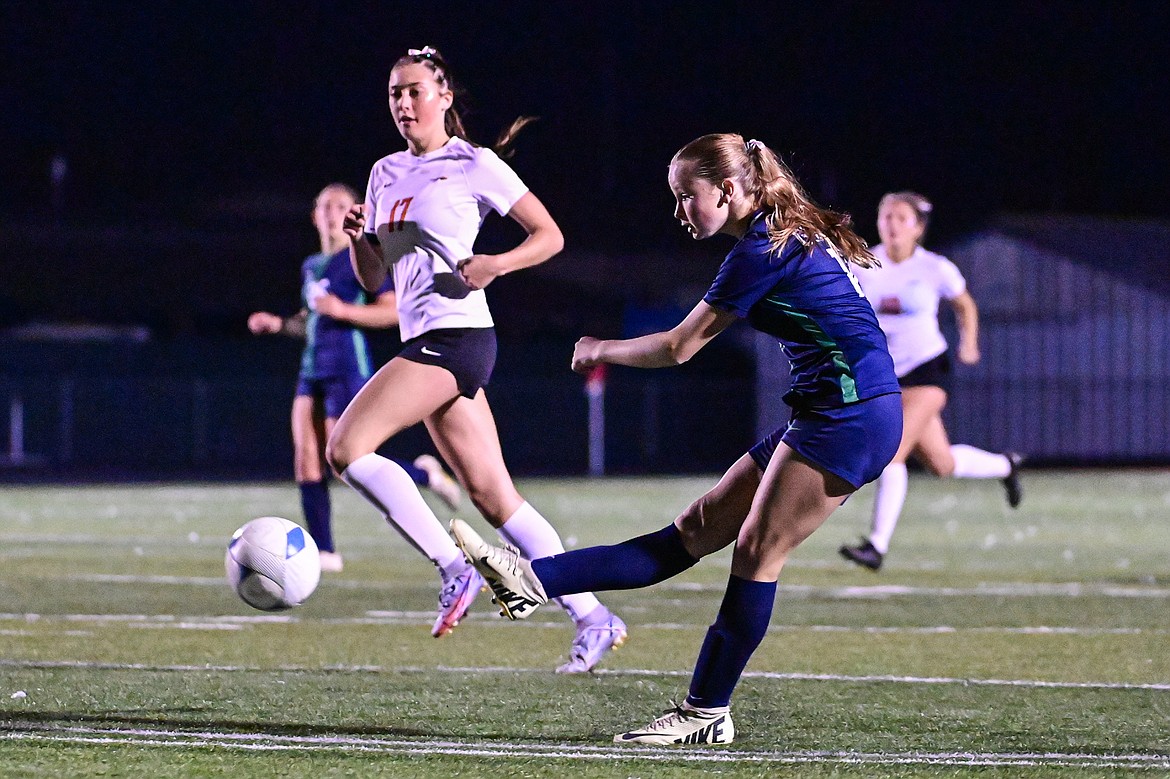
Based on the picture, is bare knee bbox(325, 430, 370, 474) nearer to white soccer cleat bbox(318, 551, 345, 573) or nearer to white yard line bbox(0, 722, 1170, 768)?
white yard line bbox(0, 722, 1170, 768)

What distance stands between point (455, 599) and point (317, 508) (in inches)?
205

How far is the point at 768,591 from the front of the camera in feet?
18.4

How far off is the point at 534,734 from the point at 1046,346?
1559 inches

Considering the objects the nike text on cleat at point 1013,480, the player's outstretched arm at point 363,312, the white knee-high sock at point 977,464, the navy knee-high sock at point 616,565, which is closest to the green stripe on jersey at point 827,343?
the navy knee-high sock at point 616,565

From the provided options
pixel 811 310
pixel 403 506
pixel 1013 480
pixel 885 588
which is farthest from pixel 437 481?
pixel 811 310

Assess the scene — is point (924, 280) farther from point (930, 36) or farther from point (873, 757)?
point (930, 36)

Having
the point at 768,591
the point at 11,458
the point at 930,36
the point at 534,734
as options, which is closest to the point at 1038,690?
the point at 768,591

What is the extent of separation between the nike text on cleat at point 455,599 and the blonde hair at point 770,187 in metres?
1.97

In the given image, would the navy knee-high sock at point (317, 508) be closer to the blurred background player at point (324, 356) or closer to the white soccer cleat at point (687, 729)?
the blurred background player at point (324, 356)

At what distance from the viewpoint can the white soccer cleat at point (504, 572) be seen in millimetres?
5598

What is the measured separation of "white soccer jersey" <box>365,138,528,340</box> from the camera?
7094 millimetres

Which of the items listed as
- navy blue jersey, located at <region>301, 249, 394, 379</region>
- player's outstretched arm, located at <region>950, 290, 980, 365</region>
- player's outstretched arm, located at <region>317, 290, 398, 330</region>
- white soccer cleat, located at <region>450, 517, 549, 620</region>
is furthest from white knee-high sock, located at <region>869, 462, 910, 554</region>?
white soccer cleat, located at <region>450, 517, 549, 620</region>

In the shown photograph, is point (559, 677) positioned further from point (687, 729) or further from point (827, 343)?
point (827, 343)

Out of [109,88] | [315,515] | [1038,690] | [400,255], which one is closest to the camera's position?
[1038,690]
